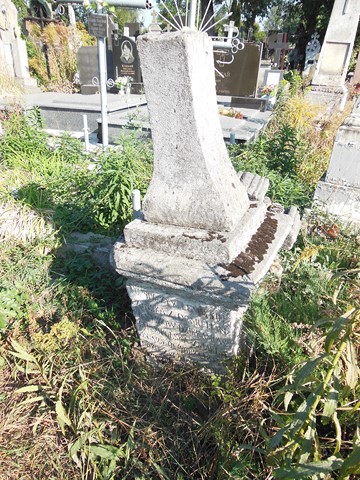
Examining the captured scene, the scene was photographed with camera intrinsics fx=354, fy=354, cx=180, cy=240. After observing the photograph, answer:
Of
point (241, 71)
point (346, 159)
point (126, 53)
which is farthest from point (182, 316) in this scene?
point (126, 53)

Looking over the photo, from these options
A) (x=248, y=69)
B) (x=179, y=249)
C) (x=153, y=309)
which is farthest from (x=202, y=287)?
(x=248, y=69)

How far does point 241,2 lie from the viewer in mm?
28172

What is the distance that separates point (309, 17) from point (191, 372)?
27520 millimetres

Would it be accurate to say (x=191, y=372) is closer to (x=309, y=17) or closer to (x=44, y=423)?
(x=44, y=423)

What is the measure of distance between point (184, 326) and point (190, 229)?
1.84 feet

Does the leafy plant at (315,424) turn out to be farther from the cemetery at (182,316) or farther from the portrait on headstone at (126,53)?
the portrait on headstone at (126,53)

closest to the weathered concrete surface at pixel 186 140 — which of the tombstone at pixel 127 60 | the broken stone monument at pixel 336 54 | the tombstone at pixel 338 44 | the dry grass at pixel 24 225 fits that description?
the dry grass at pixel 24 225

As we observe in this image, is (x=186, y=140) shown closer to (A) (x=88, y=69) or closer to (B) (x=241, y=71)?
(B) (x=241, y=71)

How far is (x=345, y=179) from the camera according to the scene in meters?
3.38

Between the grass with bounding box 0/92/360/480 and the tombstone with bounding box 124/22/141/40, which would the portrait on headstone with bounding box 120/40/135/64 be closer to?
the tombstone with bounding box 124/22/141/40

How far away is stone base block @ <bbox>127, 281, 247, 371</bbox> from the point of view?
187 centimetres

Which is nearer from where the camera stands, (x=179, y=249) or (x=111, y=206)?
(x=179, y=249)

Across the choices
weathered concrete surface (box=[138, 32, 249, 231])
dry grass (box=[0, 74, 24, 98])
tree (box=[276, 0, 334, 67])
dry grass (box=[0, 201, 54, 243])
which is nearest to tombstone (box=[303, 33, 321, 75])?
tree (box=[276, 0, 334, 67])

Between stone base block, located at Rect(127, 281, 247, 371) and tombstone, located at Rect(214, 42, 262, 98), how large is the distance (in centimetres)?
890
